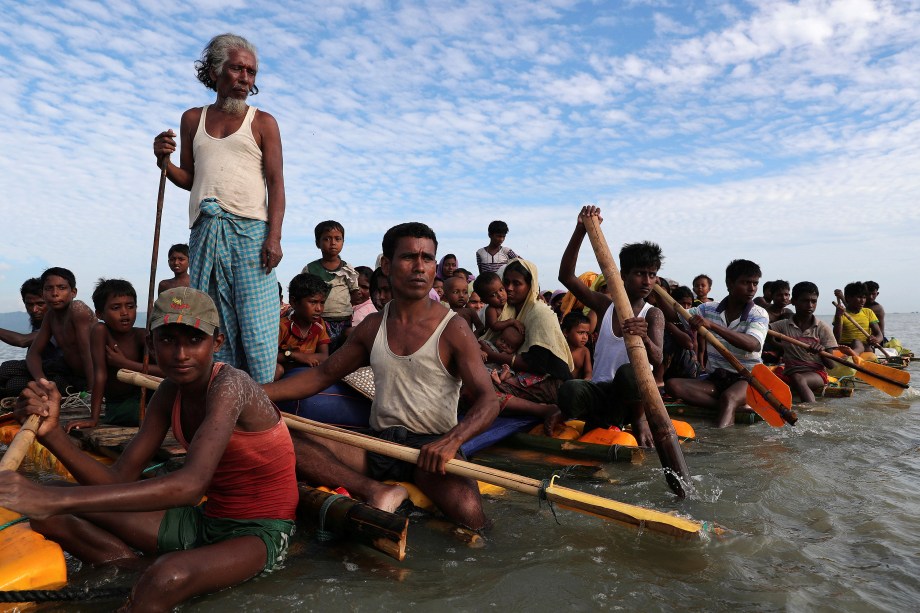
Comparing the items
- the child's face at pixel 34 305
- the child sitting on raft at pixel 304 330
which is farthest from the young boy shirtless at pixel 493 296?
the child's face at pixel 34 305

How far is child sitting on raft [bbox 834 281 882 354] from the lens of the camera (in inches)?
448

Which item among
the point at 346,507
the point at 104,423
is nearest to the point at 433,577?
the point at 346,507

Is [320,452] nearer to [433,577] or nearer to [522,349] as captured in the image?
[433,577]

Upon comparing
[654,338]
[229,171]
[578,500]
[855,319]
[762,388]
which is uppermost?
[229,171]

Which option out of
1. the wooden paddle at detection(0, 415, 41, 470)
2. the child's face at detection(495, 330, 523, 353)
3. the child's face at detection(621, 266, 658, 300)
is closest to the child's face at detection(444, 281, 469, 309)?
the child's face at detection(495, 330, 523, 353)

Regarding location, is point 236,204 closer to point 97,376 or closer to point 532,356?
point 97,376

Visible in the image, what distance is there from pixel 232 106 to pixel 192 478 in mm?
2537

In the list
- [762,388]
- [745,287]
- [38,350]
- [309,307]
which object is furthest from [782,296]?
[38,350]

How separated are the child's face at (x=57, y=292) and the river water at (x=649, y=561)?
366 centimetres

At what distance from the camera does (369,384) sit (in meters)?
4.20

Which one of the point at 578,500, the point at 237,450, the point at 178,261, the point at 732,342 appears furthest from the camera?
the point at 178,261

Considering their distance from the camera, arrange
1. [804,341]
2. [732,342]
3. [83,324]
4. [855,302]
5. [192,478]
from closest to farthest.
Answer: [192,478]
[83,324]
[732,342]
[804,341]
[855,302]

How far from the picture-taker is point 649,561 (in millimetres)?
2527

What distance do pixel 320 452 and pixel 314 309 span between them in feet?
7.62
